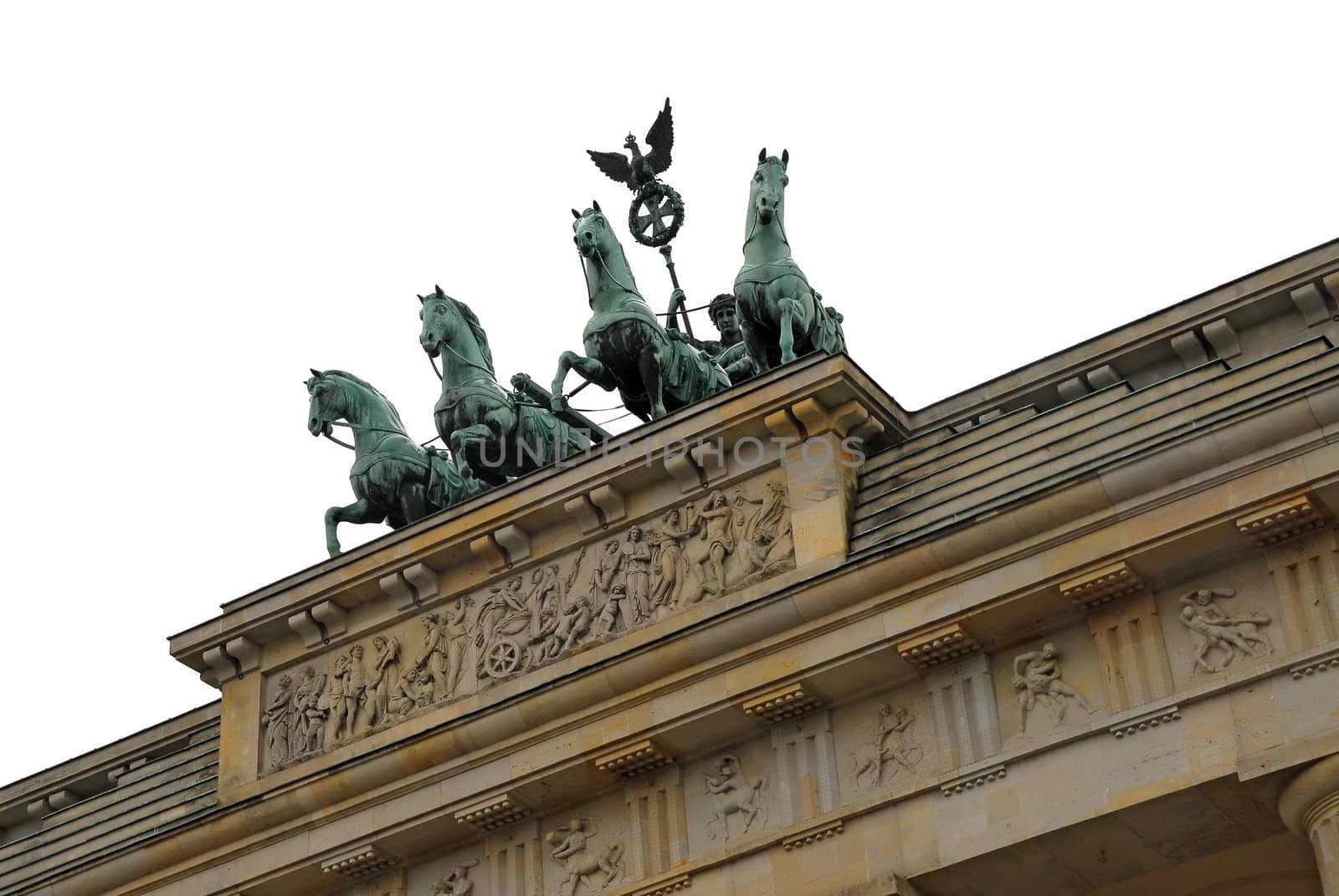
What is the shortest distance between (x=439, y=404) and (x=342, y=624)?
3516mm

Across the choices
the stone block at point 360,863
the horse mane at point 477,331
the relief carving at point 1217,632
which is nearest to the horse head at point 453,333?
the horse mane at point 477,331

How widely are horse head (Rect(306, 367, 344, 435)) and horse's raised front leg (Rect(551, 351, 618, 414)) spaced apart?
3.40 meters

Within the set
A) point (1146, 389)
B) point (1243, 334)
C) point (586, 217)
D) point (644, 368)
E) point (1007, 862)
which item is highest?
point (586, 217)

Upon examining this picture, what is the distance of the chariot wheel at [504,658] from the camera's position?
2389 cm

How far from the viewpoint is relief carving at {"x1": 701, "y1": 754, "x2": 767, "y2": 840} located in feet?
71.8

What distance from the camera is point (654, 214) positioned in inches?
1178

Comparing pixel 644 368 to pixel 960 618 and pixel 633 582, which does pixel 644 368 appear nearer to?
pixel 633 582

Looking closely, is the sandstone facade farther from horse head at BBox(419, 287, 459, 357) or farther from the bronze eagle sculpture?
the bronze eagle sculpture

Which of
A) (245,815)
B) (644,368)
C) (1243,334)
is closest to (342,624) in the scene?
(245,815)

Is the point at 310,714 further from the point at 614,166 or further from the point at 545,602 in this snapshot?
the point at 614,166

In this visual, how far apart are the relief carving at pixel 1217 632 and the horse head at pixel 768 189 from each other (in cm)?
725

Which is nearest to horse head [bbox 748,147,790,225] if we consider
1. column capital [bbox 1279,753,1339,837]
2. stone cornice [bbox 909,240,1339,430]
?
stone cornice [bbox 909,240,1339,430]

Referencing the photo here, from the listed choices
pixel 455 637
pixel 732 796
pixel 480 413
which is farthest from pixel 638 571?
pixel 480 413

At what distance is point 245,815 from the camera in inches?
960
